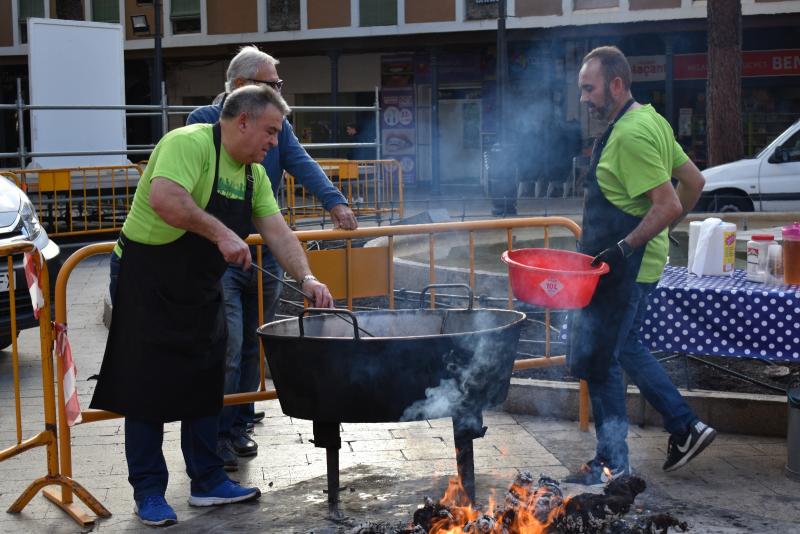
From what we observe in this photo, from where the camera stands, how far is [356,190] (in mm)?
16547

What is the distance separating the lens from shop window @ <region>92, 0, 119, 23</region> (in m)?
34.4

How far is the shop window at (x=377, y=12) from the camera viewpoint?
30.4m

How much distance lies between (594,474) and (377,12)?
2697 cm

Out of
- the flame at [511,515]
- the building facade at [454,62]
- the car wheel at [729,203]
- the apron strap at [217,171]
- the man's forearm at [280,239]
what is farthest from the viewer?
the building facade at [454,62]

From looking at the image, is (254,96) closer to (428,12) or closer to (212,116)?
(212,116)

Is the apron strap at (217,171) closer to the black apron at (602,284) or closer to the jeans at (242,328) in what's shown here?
the jeans at (242,328)

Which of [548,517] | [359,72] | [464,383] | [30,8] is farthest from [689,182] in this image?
[30,8]

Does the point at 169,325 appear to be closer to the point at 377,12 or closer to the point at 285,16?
the point at 377,12

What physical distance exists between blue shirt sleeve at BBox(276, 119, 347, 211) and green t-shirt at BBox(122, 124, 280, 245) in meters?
0.90

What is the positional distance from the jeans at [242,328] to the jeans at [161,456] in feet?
1.64

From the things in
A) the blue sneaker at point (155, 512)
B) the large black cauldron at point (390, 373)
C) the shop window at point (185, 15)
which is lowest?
the blue sneaker at point (155, 512)

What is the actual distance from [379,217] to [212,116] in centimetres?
1060

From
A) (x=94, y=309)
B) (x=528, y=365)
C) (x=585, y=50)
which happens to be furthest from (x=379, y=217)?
(x=585, y=50)

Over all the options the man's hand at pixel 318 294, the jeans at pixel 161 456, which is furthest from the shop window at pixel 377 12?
the man's hand at pixel 318 294
